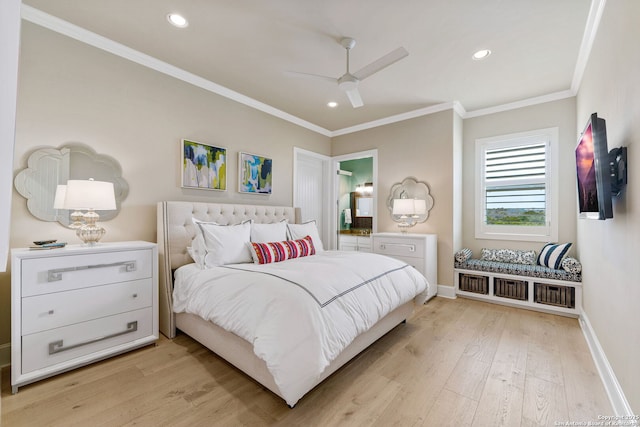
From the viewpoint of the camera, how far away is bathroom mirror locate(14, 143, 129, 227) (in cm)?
214

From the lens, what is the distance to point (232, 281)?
2051 millimetres

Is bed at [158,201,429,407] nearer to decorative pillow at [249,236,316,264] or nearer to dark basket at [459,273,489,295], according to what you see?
decorative pillow at [249,236,316,264]

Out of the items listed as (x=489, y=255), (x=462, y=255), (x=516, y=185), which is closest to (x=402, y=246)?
(x=462, y=255)

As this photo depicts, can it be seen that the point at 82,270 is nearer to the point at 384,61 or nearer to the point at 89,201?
the point at 89,201

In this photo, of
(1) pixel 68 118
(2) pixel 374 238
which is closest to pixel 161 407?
(1) pixel 68 118

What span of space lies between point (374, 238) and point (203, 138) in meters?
2.59

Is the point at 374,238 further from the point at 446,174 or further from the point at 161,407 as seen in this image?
the point at 161,407

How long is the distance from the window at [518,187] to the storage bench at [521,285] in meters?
0.52

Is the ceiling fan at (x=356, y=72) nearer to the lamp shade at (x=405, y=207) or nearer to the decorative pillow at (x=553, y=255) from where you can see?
the lamp shade at (x=405, y=207)

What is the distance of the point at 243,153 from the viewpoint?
361 cm

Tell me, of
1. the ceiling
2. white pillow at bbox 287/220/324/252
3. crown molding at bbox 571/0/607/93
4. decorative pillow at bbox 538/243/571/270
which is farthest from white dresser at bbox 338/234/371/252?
crown molding at bbox 571/0/607/93

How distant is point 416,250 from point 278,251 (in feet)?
6.24

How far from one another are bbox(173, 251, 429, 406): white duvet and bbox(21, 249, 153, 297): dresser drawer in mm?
369

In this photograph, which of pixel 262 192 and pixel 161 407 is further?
pixel 262 192
